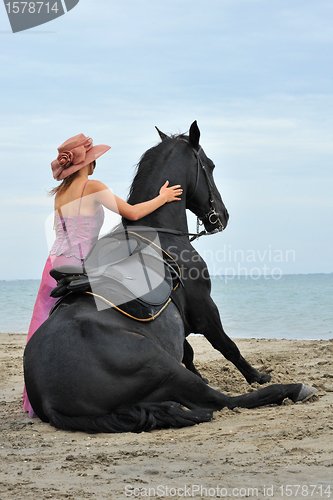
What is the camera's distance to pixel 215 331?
172 inches

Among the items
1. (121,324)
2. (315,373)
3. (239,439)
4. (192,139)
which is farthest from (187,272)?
(315,373)

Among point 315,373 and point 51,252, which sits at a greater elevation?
point 51,252

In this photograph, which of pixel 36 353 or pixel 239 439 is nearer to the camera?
pixel 239 439

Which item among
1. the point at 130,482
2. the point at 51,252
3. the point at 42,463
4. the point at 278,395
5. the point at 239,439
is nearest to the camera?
the point at 130,482

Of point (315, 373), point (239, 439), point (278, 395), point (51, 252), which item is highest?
point (51, 252)

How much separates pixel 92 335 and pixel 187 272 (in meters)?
1.26

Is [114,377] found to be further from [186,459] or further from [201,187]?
[201,187]

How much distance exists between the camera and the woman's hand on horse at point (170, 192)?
14.1ft

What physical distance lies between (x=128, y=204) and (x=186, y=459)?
82.1 inches

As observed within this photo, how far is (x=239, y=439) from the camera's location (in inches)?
112

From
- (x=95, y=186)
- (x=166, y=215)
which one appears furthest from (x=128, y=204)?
(x=166, y=215)

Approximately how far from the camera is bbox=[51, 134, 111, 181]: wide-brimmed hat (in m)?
4.00

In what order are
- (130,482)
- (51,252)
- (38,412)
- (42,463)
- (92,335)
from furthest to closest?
(51,252)
(38,412)
(92,335)
(42,463)
(130,482)

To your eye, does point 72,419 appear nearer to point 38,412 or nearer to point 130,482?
point 38,412
